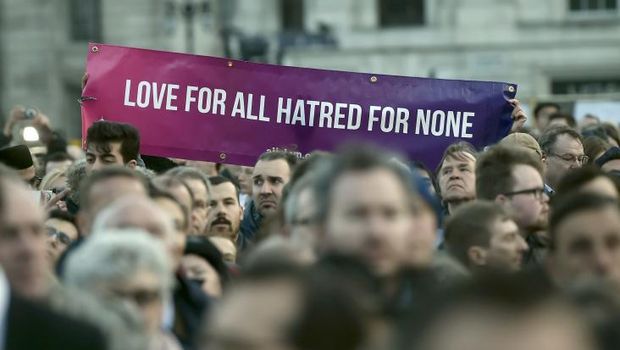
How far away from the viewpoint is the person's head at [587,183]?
7.88 metres

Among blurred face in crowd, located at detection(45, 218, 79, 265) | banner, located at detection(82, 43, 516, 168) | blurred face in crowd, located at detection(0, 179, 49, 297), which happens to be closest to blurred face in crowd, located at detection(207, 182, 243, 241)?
blurred face in crowd, located at detection(45, 218, 79, 265)

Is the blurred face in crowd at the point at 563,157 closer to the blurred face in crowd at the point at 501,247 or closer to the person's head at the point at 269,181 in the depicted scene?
the person's head at the point at 269,181

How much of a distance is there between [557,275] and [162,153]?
6.36 meters

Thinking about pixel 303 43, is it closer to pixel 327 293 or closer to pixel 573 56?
pixel 573 56

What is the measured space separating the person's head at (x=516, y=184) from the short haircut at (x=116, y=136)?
2.52 meters

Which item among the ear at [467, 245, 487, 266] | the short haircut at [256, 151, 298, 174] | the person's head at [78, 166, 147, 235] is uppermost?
the short haircut at [256, 151, 298, 174]

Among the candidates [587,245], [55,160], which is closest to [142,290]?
[587,245]

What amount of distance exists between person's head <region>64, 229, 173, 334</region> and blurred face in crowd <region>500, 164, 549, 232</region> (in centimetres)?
342

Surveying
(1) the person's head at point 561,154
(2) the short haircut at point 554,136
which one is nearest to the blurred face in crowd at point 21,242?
(1) the person's head at point 561,154

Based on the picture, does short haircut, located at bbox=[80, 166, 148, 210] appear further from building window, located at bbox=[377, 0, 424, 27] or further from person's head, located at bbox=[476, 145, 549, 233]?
building window, located at bbox=[377, 0, 424, 27]

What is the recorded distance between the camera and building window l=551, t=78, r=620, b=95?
135ft

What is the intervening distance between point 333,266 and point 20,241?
1294 mm

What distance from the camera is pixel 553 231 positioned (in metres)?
6.81

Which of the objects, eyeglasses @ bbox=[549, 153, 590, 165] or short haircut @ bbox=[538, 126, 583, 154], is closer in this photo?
eyeglasses @ bbox=[549, 153, 590, 165]
